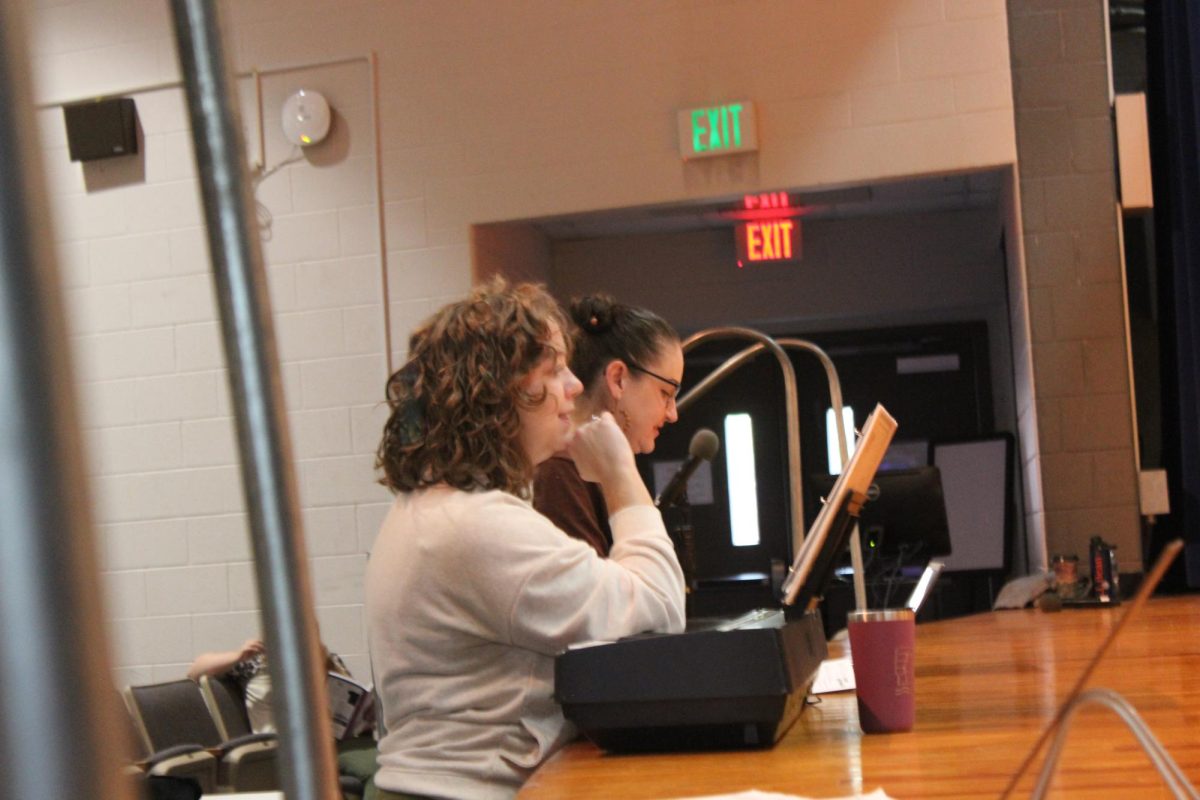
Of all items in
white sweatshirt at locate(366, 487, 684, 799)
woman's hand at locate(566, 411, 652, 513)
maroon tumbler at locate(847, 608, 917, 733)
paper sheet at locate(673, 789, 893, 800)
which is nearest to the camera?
paper sheet at locate(673, 789, 893, 800)

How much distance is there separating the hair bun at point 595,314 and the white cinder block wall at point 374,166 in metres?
1.81

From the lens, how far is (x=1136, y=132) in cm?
428

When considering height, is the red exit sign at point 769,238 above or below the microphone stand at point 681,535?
above

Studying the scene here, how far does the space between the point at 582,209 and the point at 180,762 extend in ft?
7.48

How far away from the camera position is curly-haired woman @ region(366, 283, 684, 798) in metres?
1.54

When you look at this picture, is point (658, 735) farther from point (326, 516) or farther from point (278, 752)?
point (326, 516)

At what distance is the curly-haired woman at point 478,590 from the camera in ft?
5.04

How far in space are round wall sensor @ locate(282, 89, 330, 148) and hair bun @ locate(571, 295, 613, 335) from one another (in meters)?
2.29

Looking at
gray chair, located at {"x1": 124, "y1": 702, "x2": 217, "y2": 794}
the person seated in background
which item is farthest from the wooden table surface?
the person seated in background

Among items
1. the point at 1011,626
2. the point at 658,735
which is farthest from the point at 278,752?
the point at 1011,626

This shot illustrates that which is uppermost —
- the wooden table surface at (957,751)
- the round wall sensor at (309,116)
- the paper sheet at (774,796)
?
the round wall sensor at (309,116)

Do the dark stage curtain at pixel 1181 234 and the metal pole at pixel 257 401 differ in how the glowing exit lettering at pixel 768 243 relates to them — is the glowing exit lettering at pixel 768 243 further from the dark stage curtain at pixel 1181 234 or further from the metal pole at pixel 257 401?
the metal pole at pixel 257 401

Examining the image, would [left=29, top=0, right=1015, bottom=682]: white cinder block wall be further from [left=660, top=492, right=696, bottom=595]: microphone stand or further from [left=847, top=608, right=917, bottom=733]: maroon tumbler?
[left=847, top=608, right=917, bottom=733]: maroon tumbler

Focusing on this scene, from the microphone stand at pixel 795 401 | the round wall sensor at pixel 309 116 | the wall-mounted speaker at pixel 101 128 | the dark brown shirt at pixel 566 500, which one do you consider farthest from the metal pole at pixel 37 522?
the wall-mounted speaker at pixel 101 128
